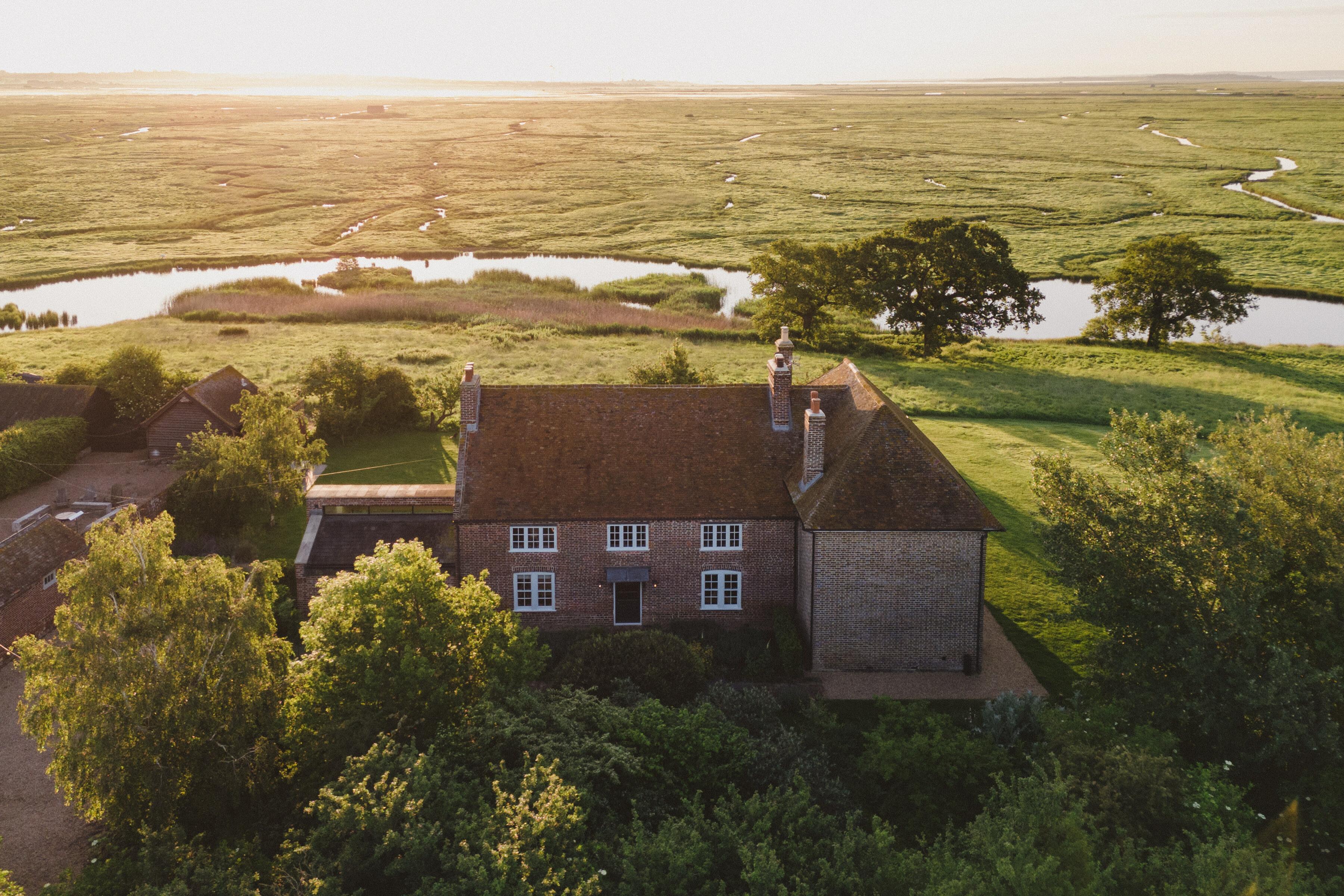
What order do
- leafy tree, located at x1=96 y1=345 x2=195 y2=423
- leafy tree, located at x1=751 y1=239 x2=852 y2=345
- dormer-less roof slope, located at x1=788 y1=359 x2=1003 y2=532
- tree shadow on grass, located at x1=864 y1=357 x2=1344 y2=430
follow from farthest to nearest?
1. leafy tree, located at x1=751 y1=239 x2=852 y2=345
2. tree shadow on grass, located at x1=864 y1=357 x2=1344 y2=430
3. leafy tree, located at x1=96 y1=345 x2=195 y2=423
4. dormer-less roof slope, located at x1=788 y1=359 x2=1003 y2=532

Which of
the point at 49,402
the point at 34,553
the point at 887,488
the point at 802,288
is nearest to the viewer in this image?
the point at 887,488

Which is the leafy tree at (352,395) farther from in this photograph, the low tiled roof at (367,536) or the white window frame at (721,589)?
the white window frame at (721,589)

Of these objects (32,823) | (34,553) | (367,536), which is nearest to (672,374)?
(367,536)

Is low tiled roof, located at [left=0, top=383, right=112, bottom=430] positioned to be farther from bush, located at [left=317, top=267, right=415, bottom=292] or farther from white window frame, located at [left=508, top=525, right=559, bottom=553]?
bush, located at [left=317, top=267, right=415, bottom=292]

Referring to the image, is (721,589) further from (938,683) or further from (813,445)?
(938,683)

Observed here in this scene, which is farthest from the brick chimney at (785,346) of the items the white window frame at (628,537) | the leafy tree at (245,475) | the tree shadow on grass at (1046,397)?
the tree shadow on grass at (1046,397)

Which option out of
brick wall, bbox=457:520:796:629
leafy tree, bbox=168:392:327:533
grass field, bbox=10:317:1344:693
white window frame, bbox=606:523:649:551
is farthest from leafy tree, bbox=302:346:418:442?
white window frame, bbox=606:523:649:551

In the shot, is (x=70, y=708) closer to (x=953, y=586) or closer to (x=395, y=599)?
(x=395, y=599)
